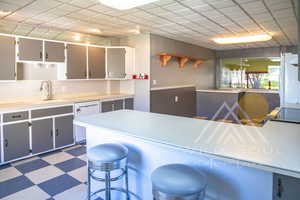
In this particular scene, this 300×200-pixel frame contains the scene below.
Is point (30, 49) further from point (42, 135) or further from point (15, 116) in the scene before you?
point (42, 135)

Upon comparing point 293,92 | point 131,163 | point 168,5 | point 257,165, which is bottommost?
point 131,163

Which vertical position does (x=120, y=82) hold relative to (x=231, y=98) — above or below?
above

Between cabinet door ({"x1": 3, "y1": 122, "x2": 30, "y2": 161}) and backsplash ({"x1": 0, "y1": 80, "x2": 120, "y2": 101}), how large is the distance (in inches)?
29.8

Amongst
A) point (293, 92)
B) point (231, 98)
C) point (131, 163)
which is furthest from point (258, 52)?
point (131, 163)

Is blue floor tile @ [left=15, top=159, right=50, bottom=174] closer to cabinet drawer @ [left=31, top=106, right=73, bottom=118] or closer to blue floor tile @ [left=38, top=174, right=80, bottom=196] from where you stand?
blue floor tile @ [left=38, top=174, right=80, bottom=196]

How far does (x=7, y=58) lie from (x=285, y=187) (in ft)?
12.7

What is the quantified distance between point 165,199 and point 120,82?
4.09m

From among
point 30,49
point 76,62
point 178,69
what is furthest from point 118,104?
point 178,69

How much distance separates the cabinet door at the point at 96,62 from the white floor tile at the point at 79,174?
212 centimetres

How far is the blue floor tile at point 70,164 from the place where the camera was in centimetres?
297

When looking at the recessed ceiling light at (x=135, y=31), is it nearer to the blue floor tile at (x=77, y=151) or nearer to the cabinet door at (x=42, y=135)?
the cabinet door at (x=42, y=135)

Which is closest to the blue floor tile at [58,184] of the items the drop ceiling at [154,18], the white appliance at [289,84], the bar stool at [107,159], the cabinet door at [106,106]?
the bar stool at [107,159]

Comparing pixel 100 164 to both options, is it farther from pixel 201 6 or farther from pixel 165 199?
pixel 201 6

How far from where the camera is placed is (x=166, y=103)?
509 cm
